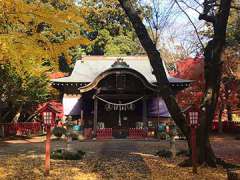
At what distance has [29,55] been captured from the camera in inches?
402

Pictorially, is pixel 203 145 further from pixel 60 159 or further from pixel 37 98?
pixel 37 98

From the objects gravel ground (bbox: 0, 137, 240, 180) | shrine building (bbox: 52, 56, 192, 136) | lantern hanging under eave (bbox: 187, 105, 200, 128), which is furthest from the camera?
shrine building (bbox: 52, 56, 192, 136)

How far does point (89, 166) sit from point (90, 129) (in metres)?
14.4

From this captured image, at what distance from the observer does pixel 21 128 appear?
1196 inches

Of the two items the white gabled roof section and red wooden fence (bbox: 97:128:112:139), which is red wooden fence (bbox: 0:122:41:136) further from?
red wooden fence (bbox: 97:128:112:139)

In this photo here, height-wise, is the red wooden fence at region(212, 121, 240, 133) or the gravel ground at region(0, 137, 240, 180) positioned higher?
the red wooden fence at region(212, 121, 240, 133)

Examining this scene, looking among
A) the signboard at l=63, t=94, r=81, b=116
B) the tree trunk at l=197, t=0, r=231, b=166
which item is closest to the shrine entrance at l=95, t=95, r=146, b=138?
the signboard at l=63, t=94, r=81, b=116

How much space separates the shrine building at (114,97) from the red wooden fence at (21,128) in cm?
264

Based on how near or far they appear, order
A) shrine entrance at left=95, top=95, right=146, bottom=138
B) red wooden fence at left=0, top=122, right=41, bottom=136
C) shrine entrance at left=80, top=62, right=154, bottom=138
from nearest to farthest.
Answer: shrine entrance at left=80, top=62, right=154, bottom=138 < red wooden fence at left=0, top=122, right=41, bottom=136 < shrine entrance at left=95, top=95, right=146, bottom=138

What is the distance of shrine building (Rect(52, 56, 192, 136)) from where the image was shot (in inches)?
1113

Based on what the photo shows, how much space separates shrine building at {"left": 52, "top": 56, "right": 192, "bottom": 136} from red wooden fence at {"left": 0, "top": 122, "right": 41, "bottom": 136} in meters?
2.64

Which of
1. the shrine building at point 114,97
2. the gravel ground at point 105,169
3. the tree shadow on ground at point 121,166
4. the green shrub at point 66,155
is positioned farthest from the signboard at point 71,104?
the green shrub at point 66,155

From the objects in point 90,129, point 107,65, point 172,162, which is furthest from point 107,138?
point 172,162

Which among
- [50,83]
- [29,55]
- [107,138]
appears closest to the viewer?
[29,55]
